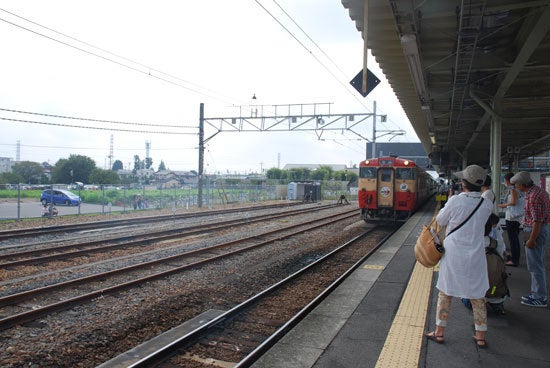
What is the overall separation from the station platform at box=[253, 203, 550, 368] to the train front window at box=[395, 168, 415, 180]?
11.2 meters

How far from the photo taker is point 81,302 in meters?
6.81

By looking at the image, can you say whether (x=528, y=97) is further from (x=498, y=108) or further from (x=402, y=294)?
(x=402, y=294)

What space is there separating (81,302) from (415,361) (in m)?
5.15

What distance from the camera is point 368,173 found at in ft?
58.9

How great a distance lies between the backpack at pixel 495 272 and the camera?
4.62m

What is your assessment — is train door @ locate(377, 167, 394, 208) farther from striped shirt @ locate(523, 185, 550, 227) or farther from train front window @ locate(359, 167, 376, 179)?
striped shirt @ locate(523, 185, 550, 227)

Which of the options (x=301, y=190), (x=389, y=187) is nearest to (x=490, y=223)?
(x=389, y=187)

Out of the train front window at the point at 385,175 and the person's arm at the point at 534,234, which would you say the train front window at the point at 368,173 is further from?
the person's arm at the point at 534,234

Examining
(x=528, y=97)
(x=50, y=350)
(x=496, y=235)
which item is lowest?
(x=50, y=350)

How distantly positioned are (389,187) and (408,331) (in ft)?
44.3

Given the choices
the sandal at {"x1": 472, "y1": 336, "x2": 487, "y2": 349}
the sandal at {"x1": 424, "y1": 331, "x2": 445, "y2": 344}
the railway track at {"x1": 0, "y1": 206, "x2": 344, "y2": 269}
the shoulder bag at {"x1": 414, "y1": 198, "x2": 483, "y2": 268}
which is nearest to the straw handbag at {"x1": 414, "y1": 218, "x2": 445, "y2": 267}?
the shoulder bag at {"x1": 414, "y1": 198, "x2": 483, "y2": 268}

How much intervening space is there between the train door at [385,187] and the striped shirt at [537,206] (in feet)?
40.1

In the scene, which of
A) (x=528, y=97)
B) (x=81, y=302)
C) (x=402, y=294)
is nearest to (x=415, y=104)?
(x=528, y=97)

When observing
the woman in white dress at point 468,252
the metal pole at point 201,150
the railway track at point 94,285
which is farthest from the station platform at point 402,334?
the metal pole at point 201,150
